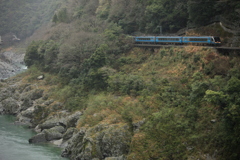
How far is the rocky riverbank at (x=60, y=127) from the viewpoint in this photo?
24938 mm

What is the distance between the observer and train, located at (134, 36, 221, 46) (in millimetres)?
33497

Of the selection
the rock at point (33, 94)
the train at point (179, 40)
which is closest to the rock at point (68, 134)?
the rock at point (33, 94)

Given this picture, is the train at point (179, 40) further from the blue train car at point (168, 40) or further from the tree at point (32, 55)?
the tree at point (32, 55)

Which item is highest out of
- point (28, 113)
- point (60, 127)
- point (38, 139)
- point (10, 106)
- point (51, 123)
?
point (10, 106)

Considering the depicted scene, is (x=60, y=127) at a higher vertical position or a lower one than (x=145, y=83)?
lower

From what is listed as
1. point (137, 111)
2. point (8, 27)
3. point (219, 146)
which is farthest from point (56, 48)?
point (8, 27)

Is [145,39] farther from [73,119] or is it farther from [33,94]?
[33,94]

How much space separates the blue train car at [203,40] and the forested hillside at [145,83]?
1.84m

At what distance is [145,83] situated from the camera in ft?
105

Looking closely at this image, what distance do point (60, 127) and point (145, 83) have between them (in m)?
12.0

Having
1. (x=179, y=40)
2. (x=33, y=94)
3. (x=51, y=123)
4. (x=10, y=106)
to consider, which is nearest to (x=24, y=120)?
(x=51, y=123)

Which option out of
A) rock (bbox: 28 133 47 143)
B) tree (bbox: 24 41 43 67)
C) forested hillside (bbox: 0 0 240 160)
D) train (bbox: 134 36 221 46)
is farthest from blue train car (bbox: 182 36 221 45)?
tree (bbox: 24 41 43 67)

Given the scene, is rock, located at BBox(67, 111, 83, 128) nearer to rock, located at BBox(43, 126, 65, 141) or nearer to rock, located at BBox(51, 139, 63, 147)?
rock, located at BBox(43, 126, 65, 141)

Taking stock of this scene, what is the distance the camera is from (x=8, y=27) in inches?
5084
